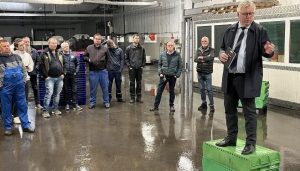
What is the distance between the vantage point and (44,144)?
508cm

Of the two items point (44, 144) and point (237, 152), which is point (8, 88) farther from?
point (237, 152)

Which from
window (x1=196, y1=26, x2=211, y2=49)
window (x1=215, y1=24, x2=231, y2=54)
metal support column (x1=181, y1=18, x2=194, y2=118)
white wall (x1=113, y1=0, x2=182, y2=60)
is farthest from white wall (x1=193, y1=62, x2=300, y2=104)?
white wall (x1=113, y1=0, x2=182, y2=60)

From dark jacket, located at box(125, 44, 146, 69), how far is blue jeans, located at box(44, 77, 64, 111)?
1685 mm

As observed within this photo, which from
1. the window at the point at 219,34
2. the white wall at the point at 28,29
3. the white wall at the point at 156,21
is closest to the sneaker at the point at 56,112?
the window at the point at 219,34

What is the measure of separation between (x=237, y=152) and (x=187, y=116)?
3674 mm

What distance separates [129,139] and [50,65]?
2359mm

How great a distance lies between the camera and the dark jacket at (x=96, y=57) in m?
7.27

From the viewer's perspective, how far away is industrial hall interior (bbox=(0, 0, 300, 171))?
304cm

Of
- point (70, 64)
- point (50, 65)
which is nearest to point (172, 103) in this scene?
point (70, 64)

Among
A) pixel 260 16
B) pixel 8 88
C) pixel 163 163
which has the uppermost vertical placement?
pixel 260 16

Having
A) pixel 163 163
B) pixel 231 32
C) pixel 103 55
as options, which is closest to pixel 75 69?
pixel 103 55

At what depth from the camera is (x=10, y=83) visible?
5332mm

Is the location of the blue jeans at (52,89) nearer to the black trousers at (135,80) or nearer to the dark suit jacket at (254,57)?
the black trousers at (135,80)

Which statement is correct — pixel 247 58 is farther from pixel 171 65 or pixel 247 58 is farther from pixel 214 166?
pixel 171 65
